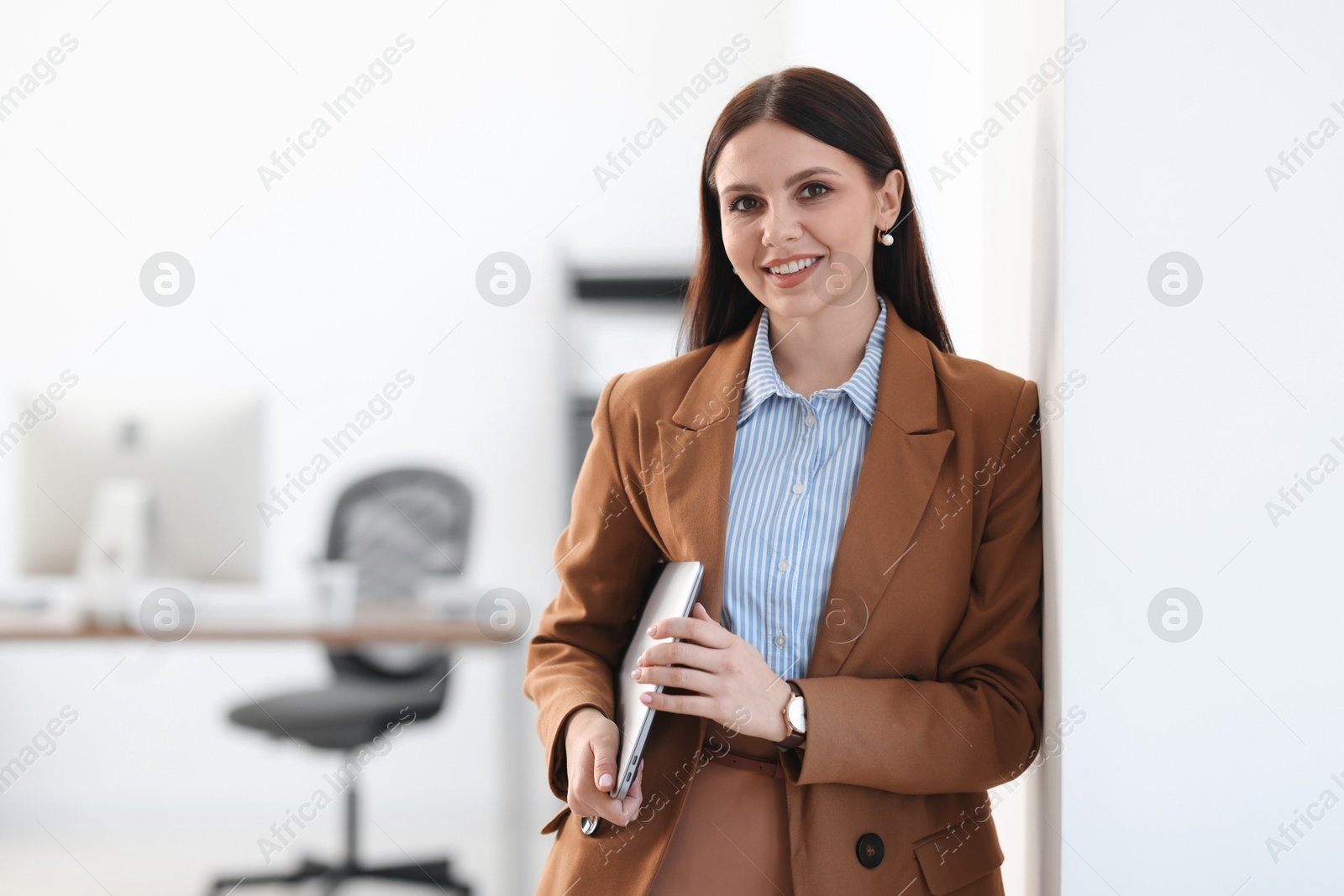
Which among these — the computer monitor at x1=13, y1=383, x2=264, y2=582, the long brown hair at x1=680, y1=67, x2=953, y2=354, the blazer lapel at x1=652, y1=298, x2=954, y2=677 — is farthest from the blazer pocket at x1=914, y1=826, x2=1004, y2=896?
the computer monitor at x1=13, y1=383, x2=264, y2=582

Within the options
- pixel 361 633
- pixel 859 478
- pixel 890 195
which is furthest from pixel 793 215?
pixel 361 633

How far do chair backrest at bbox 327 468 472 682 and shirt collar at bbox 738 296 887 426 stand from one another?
2128 mm

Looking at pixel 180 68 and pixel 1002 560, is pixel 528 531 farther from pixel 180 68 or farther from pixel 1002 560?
pixel 1002 560

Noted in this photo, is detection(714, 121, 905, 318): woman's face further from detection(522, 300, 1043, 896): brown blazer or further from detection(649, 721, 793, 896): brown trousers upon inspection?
detection(649, 721, 793, 896): brown trousers

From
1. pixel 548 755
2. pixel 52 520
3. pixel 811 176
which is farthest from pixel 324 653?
pixel 811 176

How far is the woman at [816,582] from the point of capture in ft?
3.91

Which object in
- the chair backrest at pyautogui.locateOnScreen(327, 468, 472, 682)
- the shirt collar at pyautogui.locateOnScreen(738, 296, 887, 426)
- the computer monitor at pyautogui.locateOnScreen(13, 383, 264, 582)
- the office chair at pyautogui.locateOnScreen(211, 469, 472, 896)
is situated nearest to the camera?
the shirt collar at pyautogui.locateOnScreen(738, 296, 887, 426)

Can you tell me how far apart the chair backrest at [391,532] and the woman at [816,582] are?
2032mm

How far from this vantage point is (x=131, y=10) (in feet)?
13.0

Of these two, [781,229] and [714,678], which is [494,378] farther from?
[714,678]

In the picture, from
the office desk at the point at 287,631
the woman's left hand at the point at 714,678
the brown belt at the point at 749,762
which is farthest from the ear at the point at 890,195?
the office desk at the point at 287,631

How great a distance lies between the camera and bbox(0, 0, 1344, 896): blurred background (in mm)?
1113

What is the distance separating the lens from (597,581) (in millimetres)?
1425

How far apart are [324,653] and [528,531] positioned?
0.87 m
